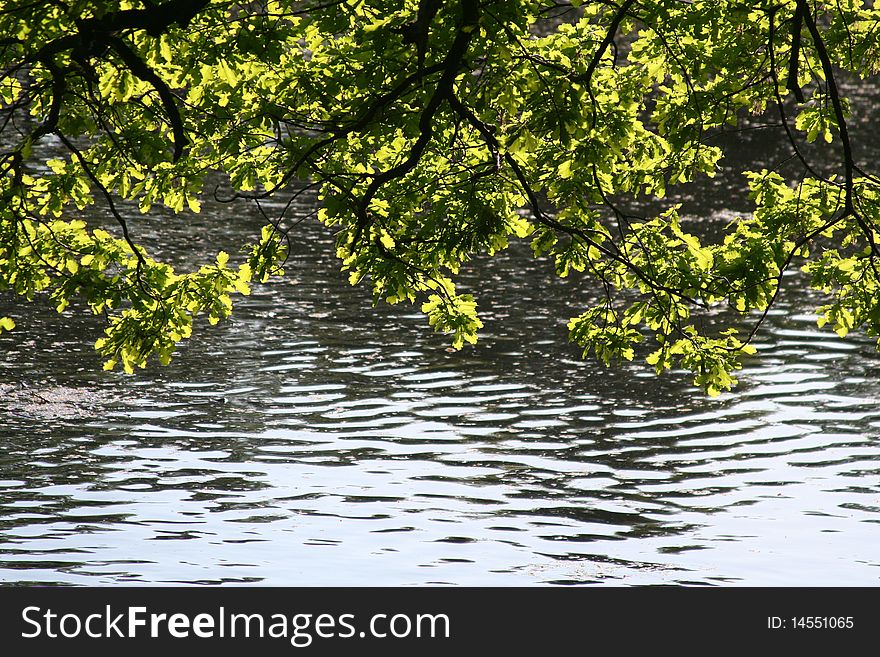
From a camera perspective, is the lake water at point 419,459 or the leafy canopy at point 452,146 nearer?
the leafy canopy at point 452,146

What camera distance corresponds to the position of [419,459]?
66.7 feet

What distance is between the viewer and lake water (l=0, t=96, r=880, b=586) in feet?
53.9

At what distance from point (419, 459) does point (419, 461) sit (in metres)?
0.10

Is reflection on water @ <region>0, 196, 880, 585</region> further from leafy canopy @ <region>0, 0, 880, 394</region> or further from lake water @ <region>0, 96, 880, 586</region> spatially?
leafy canopy @ <region>0, 0, 880, 394</region>

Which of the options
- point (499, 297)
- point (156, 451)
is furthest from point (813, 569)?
point (499, 297)

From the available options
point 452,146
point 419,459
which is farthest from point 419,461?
point 452,146

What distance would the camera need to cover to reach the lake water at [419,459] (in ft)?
53.9

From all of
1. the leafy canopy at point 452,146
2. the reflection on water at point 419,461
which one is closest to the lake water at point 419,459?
the reflection on water at point 419,461

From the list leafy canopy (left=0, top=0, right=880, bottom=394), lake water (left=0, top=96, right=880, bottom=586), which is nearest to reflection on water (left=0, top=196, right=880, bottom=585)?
lake water (left=0, top=96, right=880, bottom=586)

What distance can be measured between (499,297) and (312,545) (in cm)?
1488

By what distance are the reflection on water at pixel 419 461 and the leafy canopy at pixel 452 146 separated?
2.71 metres

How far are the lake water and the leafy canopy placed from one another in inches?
106

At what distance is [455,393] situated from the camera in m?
23.9

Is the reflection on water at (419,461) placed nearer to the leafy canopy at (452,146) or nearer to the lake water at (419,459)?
the lake water at (419,459)
